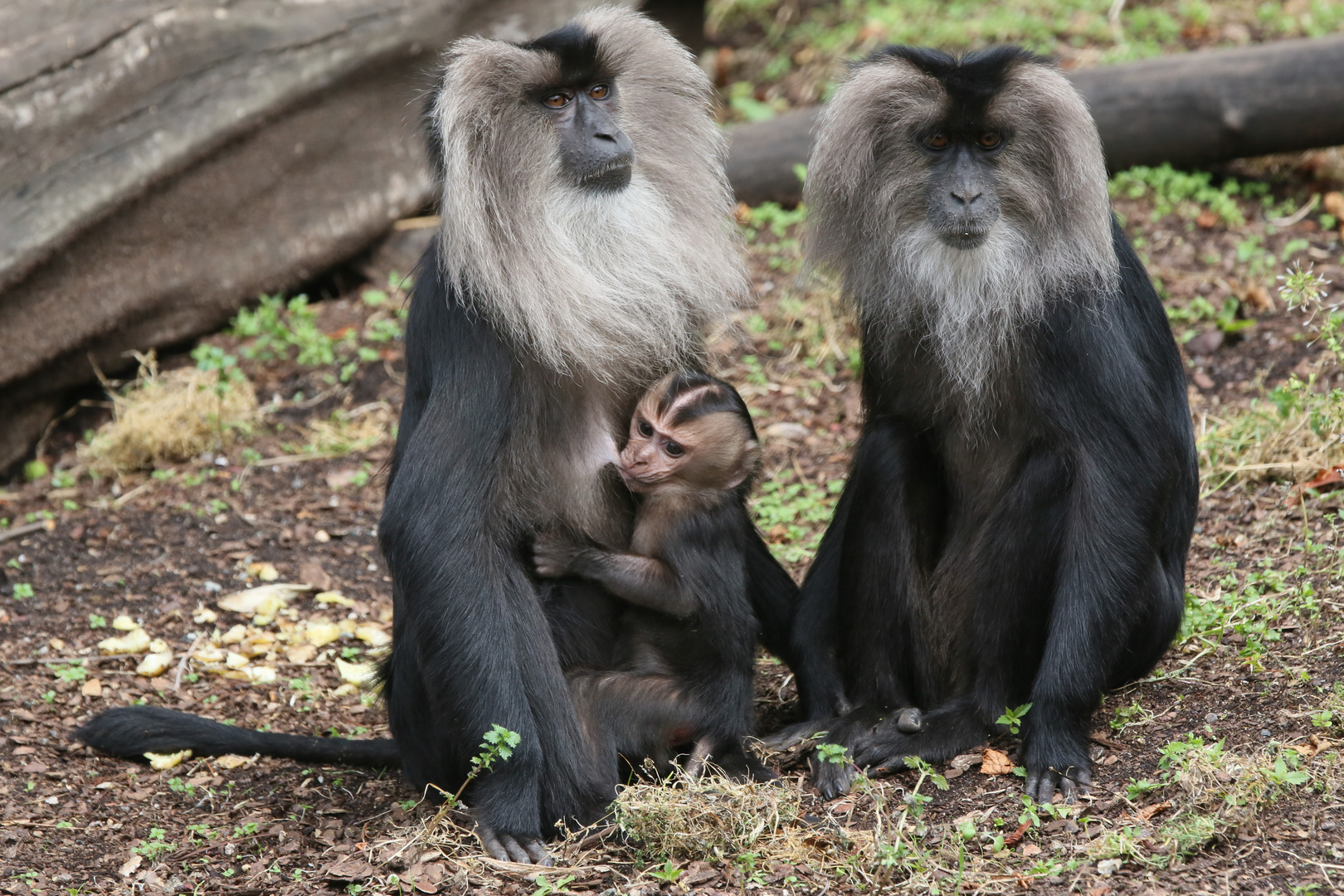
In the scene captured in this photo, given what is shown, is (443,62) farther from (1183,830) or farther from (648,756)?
(1183,830)

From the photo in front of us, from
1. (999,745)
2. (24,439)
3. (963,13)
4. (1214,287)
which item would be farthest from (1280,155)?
(24,439)

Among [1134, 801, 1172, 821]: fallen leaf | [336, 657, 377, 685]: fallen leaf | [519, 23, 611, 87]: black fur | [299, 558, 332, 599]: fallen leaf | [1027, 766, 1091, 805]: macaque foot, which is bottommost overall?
[336, 657, 377, 685]: fallen leaf

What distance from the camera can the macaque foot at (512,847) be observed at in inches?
128

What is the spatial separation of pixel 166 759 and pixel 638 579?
1561 mm

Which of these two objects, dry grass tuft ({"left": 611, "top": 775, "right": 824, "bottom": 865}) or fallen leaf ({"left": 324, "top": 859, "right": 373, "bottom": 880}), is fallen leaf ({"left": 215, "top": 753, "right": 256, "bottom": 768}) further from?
dry grass tuft ({"left": 611, "top": 775, "right": 824, "bottom": 865})

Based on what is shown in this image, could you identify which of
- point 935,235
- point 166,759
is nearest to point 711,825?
point 935,235

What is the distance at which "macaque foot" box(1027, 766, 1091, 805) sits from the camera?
3.29 m

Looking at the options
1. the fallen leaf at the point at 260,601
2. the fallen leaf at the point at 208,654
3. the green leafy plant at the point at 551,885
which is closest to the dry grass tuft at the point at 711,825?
the green leafy plant at the point at 551,885

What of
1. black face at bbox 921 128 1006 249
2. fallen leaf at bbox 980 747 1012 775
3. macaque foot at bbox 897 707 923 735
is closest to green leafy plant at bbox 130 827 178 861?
macaque foot at bbox 897 707 923 735

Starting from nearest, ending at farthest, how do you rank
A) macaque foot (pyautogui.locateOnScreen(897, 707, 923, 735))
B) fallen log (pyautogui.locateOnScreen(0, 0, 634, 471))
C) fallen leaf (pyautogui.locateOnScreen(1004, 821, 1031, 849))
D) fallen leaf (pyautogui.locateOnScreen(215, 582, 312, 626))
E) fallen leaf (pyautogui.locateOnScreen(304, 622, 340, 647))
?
fallen leaf (pyautogui.locateOnScreen(1004, 821, 1031, 849))
macaque foot (pyautogui.locateOnScreen(897, 707, 923, 735))
fallen leaf (pyautogui.locateOnScreen(304, 622, 340, 647))
fallen leaf (pyautogui.locateOnScreen(215, 582, 312, 626))
fallen log (pyautogui.locateOnScreen(0, 0, 634, 471))

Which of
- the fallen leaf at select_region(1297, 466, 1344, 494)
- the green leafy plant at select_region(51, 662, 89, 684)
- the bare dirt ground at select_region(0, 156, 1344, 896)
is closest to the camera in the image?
the bare dirt ground at select_region(0, 156, 1344, 896)

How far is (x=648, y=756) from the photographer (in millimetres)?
3551

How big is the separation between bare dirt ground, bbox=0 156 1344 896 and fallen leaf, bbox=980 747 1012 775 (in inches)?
0.7

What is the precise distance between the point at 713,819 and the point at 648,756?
41 centimetres
